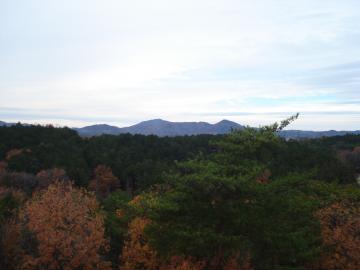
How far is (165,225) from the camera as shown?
14.9 m

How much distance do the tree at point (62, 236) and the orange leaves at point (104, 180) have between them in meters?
43.8

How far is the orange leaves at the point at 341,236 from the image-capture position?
61.7 feet

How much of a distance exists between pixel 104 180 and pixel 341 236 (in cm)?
4884

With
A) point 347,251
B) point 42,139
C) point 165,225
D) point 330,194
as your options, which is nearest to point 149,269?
point 165,225

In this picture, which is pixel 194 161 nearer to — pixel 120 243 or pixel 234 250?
pixel 234 250

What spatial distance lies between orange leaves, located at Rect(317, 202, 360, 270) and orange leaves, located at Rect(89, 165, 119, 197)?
44466 mm

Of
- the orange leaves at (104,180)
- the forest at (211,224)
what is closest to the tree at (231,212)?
the forest at (211,224)

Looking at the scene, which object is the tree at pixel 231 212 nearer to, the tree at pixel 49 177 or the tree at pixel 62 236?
the tree at pixel 62 236

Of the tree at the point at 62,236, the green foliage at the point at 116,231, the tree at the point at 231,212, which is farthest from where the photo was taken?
the green foliage at the point at 116,231

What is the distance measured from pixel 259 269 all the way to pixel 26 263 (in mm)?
8449

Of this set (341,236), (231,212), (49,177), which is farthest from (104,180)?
(231,212)

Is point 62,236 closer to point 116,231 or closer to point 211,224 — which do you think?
point 116,231

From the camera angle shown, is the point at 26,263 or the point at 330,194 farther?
the point at 330,194

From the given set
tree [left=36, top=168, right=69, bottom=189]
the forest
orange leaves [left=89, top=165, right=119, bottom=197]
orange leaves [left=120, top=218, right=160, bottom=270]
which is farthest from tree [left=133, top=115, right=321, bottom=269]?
orange leaves [left=89, top=165, right=119, bottom=197]
